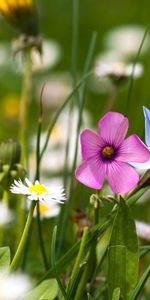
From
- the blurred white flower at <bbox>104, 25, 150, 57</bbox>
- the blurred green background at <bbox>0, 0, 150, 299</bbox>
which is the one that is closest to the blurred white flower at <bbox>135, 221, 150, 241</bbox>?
the blurred green background at <bbox>0, 0, 150, 299</bbox>

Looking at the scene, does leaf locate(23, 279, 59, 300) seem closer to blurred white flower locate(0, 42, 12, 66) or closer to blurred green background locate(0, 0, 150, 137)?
blurred green background locate(0, 0, 150, 137)

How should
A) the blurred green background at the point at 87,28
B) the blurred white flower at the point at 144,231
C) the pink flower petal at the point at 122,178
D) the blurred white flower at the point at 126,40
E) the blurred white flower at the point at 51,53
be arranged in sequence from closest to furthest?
the pink flower petal at the point at 122,178 → the blurred white flower at the point at 144,231 → the blurred green background at the point at 87,28 → the blurred white flower at the point at 51,53 → the blurred white flower at the point at 126,40

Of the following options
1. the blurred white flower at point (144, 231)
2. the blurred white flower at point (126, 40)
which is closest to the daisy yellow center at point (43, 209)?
the blurred white flower at point (144, 231)

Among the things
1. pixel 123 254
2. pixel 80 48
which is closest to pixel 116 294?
pixel 123 254

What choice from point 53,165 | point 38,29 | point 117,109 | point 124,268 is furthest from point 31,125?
point 124,268

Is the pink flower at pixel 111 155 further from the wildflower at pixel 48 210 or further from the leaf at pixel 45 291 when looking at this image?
the wildflower at pixel 48 210

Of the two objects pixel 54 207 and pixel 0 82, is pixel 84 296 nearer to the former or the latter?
pixel 54 207

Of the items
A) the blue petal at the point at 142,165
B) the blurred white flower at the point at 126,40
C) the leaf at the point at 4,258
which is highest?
the blurred white flower at the point at 126,40
